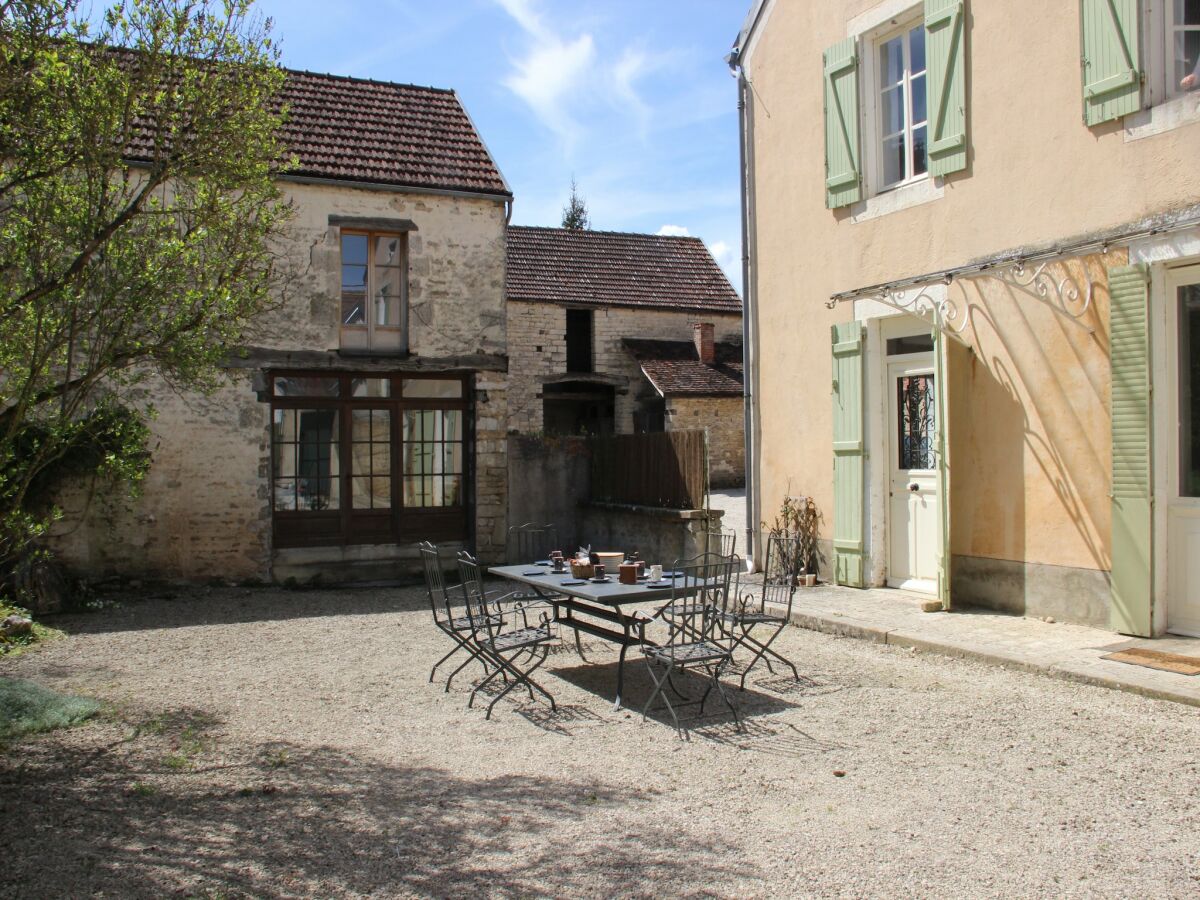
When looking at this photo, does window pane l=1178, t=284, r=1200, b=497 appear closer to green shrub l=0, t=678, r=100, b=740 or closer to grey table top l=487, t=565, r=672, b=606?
grey table top l=487, t=565, r=672, b=606

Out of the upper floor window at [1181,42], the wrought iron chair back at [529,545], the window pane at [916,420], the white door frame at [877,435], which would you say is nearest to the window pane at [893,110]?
the white door frame at [877,435]

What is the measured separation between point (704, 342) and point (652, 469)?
1111 cm

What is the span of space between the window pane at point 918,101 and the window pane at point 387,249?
6436 mm

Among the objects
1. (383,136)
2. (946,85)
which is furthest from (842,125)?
(383,136)

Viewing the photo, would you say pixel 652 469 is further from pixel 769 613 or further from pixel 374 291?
pixel 374 291

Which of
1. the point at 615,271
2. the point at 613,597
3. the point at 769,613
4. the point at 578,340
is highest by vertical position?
the point at 615,271

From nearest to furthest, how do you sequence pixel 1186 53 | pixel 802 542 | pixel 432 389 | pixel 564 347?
pixel 1186 53
pixel 802 542
pixel 432 389
pixel 564 347

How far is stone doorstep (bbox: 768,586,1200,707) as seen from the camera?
18.3 ft

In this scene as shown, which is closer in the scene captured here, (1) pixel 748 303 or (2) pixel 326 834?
(2) pixel 326 834

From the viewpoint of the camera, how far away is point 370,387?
11805 mm

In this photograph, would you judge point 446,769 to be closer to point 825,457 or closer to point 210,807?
point 210,807

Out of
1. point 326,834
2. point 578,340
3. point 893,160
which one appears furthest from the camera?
point 578,340

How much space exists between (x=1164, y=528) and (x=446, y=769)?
5.01 m

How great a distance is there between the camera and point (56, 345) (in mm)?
4543
